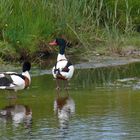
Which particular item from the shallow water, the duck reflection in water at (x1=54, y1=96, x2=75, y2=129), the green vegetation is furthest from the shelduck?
the green vegetation

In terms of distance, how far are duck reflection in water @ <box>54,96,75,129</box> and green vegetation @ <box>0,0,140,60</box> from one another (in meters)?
5.00

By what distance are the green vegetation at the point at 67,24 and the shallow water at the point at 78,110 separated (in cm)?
222

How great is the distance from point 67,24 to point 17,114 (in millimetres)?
8222

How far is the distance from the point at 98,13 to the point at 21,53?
3300mm

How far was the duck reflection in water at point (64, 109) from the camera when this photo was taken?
429 inches

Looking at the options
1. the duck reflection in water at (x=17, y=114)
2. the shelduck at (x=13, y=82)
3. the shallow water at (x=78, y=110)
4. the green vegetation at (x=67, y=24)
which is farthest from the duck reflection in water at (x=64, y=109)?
the green vegetation at (x=67, y=24)

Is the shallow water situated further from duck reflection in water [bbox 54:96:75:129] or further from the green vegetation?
the green vegetation

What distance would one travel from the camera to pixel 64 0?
779 inches

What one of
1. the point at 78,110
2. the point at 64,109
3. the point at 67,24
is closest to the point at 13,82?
the point at 64,109

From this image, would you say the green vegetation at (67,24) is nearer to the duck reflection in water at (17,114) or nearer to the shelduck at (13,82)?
the shelduck at (13,82)

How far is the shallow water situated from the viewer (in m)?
9.98

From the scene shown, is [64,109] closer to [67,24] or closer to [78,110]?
[78,110]

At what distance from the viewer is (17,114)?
11.7 metres

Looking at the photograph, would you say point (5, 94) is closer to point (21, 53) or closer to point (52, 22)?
point (21, 53)
